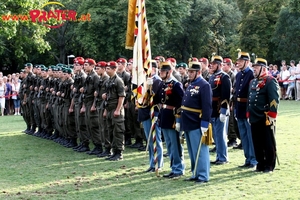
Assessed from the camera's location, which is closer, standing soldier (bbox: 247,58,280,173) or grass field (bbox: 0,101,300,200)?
grass field (bbox: 0,101,300,200)

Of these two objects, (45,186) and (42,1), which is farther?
(42,1)

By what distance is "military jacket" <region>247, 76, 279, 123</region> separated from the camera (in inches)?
375

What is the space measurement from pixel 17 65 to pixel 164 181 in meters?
47.1

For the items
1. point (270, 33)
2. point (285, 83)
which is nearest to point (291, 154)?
point (285, 83)

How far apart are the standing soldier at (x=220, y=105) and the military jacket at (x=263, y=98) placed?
2.97 ft

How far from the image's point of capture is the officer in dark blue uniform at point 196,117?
902 centimetres

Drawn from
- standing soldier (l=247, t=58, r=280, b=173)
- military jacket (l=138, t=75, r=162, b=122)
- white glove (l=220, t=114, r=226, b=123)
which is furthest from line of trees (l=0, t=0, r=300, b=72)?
standing soldier (l=247, t=58, r=280, b=173)

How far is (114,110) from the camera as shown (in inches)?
473

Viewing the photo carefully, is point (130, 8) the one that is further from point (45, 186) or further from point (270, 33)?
point (270, 33)

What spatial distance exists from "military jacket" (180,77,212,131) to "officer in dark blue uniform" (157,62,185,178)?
0.56 m

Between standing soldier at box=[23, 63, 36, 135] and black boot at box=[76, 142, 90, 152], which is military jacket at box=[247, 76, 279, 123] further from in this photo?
standing soldier at box=[23, 63, 36, 135]

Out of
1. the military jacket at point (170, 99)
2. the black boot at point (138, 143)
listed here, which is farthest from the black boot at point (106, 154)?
the military jacket at point (170, 99)

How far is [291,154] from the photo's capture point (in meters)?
11.5

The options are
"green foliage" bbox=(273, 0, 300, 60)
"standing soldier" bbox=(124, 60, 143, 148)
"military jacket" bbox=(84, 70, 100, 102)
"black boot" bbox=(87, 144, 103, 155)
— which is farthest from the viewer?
"green foliage" bbox=(273, 0, 300, 60)
